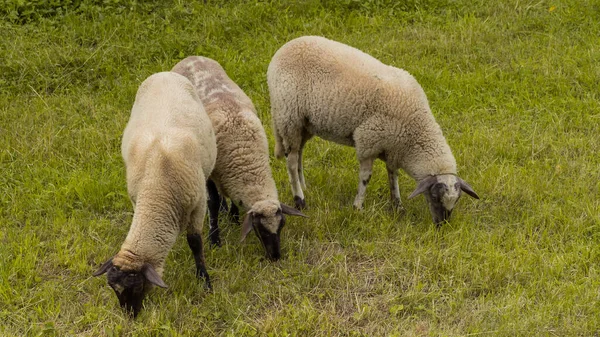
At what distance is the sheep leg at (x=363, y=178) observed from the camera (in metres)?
5.77

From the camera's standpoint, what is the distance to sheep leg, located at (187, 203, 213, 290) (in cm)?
474

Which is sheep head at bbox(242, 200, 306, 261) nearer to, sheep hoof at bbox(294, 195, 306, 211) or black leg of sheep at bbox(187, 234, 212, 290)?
black leg of sheep at bbox(187, 234, 212, 290)

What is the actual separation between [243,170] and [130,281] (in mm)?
1370

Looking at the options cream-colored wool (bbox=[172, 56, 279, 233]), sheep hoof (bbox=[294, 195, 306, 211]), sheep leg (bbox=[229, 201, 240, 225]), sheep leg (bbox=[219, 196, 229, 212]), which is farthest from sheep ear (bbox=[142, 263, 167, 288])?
sheep hoof (bbox=[294, 195, 306, 211])

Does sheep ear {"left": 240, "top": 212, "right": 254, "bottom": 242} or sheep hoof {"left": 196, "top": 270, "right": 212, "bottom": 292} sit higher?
sheep ear {"left": 240, "top": 212, "right": 254, "bottom": 242}

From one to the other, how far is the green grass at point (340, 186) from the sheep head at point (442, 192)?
17 cm

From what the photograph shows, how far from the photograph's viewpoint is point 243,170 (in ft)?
17.2

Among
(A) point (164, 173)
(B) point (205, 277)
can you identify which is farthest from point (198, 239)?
(A) point (164, 173)

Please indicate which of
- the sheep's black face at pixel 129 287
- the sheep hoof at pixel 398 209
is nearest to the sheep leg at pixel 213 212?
the sheep's black face at pixel 129 287

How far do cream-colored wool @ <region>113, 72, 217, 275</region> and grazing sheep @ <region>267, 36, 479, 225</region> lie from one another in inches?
39.0

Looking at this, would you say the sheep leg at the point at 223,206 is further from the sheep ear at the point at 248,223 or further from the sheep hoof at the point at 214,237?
the sheep ear at the point at 248,223

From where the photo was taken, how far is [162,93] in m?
5.16

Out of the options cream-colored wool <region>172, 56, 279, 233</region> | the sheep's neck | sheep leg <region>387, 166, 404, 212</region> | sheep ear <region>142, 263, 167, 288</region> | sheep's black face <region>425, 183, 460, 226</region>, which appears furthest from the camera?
sheep leg <region>387, 166, 404, 212</region>

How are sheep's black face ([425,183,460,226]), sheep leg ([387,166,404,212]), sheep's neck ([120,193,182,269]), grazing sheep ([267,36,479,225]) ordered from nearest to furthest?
sheep's neck ([120,193,182,269]), sheep's black face ([425,183,460,226]), grazing sheep ([267,36,479,225]), sheep leg ([387,166,404,212])
